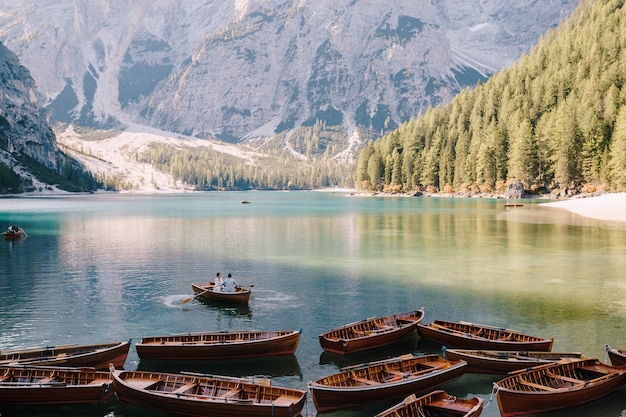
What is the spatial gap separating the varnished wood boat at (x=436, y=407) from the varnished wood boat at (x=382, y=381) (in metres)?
1.73

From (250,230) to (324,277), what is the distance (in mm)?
47485

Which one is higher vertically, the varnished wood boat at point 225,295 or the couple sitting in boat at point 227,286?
the couple sitting in boat at point 227,286

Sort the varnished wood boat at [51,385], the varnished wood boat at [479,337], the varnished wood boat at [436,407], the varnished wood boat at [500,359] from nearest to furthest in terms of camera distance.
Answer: the varnished wood boat at [436,407] < the varnished wood boat at [51,385] < the varnished wood boat at [500,359] < the varnished wood boat at [479,337]

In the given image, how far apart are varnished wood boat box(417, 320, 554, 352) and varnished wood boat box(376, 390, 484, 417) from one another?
24.1 ft

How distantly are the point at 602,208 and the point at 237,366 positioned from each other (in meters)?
114

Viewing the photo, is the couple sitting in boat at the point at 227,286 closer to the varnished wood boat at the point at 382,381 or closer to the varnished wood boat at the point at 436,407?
the varnished wood boat at the point at 382,381

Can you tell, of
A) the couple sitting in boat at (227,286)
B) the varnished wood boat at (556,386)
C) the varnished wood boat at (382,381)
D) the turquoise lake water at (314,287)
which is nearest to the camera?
the varnished wood boat at (556,386)

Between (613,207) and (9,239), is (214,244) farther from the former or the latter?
(613,207)

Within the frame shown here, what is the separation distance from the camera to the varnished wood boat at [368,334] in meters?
27.6

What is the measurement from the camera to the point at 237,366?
27109 millimetres

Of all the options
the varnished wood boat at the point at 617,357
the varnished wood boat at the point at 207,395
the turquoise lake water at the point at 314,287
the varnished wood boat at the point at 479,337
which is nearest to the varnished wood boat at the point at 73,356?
the turquoise lake water at the point at 314,287

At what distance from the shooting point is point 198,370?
2625 centimetres

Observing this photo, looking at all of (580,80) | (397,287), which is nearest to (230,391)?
(397,287)

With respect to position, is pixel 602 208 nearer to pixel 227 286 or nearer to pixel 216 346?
pixel 227 286
